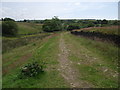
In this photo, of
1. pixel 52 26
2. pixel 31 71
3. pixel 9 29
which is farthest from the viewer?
pixel 52 26

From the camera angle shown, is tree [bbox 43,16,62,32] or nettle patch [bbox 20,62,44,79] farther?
tree [bbox 43,16,62,32]

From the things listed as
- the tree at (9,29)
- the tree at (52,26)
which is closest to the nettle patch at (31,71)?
the tree at (9,29)

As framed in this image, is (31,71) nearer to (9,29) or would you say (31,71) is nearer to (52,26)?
(9,29)

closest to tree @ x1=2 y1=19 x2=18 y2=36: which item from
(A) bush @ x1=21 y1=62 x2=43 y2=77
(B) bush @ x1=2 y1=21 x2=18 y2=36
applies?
(B) bush @ x1=2 y1=21 x2=18 y2=36

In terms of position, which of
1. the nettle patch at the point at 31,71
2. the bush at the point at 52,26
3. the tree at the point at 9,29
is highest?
the bush at the point at 52,26

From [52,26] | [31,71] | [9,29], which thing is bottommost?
[31,71]

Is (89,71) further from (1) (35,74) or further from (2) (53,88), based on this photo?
(1) (35,74)

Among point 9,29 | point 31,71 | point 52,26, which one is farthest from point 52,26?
point 31,71

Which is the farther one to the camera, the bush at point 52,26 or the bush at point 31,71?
the bush at point 52,26

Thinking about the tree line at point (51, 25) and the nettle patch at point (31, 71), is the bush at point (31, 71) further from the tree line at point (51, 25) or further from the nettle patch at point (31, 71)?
the tree line at point (51, 25)

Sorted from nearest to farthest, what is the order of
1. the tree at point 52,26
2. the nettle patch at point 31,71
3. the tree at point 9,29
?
the nettle patch at point 31,71, the tree at point 9,29, the tree at point 52,26

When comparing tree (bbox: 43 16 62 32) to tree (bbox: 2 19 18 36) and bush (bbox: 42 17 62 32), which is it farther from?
tree (bbox: 2 19 18 36)

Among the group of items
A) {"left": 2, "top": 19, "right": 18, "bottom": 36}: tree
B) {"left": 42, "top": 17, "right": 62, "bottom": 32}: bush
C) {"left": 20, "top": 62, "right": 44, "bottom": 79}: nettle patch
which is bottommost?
{"left": 20, "top": 62, "right": 44, "bottom": 79}: nettle patch

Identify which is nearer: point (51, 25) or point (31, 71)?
point (31, 71)
